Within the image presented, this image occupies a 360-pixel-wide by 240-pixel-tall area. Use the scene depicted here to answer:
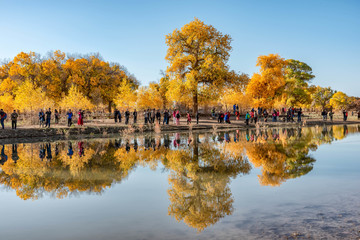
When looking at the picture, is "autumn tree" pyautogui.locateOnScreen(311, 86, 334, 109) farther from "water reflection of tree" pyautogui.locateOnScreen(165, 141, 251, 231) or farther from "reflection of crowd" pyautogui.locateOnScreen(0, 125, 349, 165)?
"water reflection of tree" pyautogui.locateOnScreen(165, 141, 251, 231)

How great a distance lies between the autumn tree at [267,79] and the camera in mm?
57716

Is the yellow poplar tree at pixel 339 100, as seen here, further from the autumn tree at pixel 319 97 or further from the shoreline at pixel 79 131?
the shoreline at pixel 79 131

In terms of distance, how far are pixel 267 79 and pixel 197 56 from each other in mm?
19835

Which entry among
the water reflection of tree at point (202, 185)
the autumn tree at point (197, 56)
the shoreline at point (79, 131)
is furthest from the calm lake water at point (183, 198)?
the autumn tree at point (197, 56)

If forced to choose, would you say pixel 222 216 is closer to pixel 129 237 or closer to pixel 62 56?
pixel 129 237

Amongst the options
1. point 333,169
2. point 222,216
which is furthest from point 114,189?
point 333,169

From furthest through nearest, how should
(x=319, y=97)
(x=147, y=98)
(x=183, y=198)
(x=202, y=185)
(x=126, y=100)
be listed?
1. (x=319, y=97)
2. (x=147, y=98)
3. (x=126, y=100)
4. (x=202, y=185)
5. (x=183, y=198)

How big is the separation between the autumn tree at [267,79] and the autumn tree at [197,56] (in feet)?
55.9

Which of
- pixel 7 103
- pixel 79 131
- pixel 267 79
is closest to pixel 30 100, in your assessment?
pixel 7 103

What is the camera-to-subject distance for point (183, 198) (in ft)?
26.6

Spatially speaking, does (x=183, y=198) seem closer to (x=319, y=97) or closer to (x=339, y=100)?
(x=319, y=97)

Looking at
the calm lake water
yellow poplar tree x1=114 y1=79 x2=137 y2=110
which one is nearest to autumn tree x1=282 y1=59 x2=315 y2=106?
yellow poplar tree x1=114 y1=79 x2=137 y2=110

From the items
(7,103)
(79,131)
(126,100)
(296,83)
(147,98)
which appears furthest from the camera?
(296,83)

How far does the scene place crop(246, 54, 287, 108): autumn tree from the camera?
2272 inches
